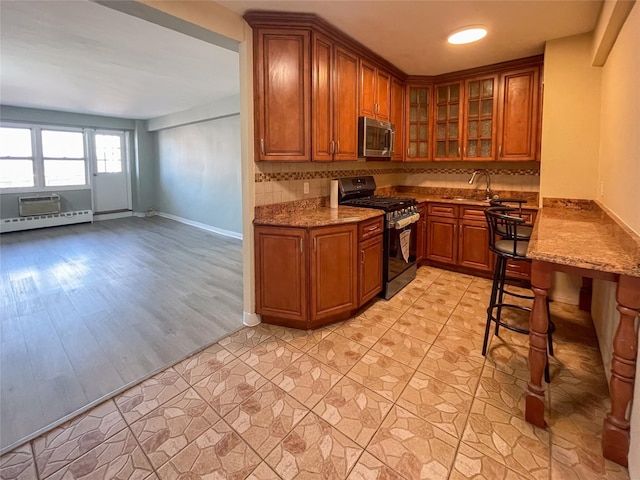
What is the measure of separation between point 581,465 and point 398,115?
3.84 metres

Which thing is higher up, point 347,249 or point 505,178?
point 505,178

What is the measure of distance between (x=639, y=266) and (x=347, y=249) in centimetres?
182

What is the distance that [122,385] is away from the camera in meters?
2.11

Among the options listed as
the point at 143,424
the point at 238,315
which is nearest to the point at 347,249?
the point at 238,315

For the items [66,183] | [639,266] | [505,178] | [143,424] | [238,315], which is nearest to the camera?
[639,266]

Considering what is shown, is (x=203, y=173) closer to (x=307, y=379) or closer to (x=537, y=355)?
(x=307, y=379)

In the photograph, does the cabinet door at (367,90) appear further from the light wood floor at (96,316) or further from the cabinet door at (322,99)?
the light wood floor at (96,316)

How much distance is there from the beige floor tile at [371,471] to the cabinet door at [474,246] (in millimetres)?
2977

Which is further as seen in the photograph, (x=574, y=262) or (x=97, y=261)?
(x=97, y=261)

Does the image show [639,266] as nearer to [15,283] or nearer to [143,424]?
[143,424]

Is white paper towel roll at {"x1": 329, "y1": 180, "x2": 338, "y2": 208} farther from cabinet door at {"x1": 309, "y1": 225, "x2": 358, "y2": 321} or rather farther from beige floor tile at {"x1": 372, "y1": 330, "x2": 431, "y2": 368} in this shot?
beige floor tile at {"x1": 372, "y1": 330, "x2": 431, "y2": 368}

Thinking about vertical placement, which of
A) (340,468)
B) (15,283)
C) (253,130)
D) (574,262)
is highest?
(253,130)

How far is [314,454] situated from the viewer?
1.59 meters

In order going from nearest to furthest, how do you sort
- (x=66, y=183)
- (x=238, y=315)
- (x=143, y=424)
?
1. (x=143, y=424)
2. (x=238, y=315)
3. (x=66, y=183)
